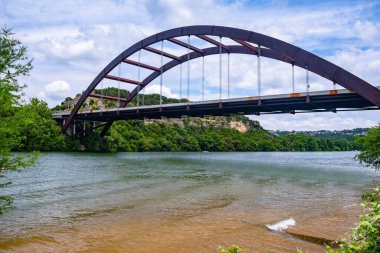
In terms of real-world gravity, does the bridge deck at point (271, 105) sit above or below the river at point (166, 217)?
above

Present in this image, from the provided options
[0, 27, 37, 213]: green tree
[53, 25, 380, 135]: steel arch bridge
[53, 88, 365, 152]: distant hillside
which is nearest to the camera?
[0, 27, 37, 213]: green tree

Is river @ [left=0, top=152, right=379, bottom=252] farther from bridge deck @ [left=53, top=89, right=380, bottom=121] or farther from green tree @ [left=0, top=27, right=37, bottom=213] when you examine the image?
bridge deck @ [left=53, top=89, right=380, bottom=121]

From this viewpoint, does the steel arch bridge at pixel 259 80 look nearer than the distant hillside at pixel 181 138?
Yes

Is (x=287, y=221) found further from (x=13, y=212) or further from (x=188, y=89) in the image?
(x=188, y=89)

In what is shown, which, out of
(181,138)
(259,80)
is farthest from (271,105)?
(181,138)

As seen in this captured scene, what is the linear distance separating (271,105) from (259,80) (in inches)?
225

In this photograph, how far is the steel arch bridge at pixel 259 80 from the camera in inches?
1101

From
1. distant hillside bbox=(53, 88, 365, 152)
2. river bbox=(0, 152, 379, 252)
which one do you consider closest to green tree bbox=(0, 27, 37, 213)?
river bbox=(0, 152, 379, 252)

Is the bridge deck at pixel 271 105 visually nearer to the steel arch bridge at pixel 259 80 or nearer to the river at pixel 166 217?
the steel arch bridge at pixel 259 80

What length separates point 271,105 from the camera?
1351 inches

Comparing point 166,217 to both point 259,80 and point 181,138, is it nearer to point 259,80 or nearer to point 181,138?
point 259,80

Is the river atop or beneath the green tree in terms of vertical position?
beneath

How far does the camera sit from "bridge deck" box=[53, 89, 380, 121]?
96.1ft

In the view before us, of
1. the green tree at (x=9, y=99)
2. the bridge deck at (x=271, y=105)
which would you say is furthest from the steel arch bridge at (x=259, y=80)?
the green tree at (x=9, y=99)
